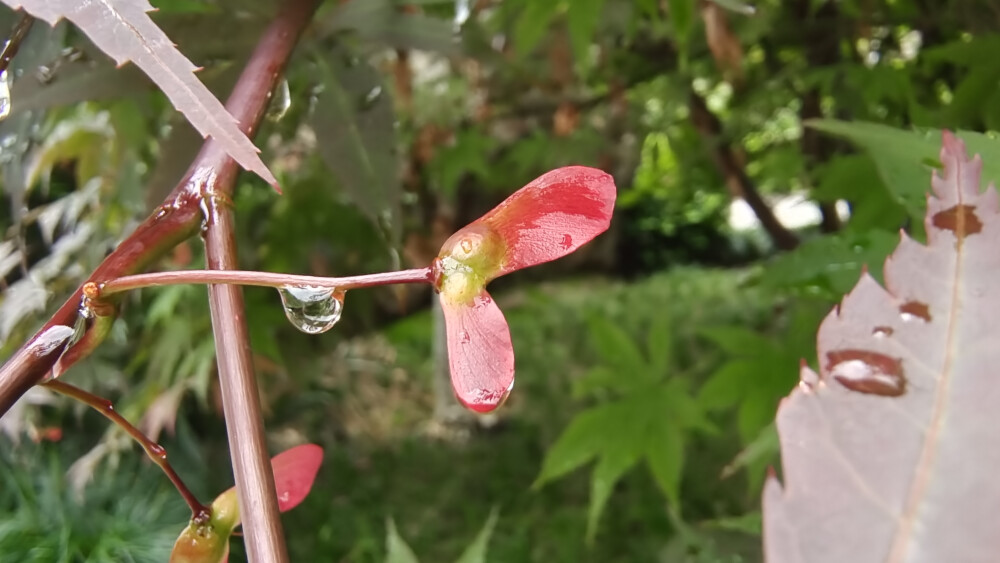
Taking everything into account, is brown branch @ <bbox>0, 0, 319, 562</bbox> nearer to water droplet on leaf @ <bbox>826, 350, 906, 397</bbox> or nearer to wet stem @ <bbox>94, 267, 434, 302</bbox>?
wet stem @ <bbox>94, 267, 434, 302</bbox>

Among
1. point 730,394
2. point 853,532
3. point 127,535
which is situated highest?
point 853,532

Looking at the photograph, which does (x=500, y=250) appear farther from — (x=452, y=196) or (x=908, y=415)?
(x=452, y=196)

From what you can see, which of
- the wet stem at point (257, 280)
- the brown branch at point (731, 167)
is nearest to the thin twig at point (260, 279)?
the wet stem at point (257, 280)

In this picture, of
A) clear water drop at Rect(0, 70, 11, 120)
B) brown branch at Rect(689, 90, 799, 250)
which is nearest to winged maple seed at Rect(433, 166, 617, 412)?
clear water drop at Rect(0, 70, 11, 120)

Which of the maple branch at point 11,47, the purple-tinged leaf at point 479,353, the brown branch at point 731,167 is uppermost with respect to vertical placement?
the maple branch at point 11,47

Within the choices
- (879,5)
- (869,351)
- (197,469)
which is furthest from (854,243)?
(197,469)

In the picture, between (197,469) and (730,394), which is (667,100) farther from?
(197,469)

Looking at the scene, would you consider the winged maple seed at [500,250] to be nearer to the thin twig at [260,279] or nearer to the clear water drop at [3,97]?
the thin twig at [260,279]
